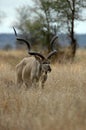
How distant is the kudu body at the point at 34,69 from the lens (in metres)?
14.6

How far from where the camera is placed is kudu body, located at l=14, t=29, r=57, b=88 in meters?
14.6

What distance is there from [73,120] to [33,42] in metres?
29.1

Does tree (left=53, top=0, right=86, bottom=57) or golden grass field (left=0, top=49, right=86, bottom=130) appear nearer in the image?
golden grass field (left=0, top=49, right=86, bottom=130)

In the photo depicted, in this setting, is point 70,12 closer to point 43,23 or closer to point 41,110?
point 43,23

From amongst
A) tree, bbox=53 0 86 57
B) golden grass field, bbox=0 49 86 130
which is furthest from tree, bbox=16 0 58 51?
golden grass field, bbox=0 49 86 130

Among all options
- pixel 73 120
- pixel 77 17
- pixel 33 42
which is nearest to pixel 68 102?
pixel 73 120

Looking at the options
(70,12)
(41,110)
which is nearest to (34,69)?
(41,110)

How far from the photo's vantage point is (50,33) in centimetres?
3541

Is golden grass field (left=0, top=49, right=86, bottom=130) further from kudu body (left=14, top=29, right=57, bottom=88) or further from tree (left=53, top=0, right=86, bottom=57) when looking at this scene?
tree (left=53, top=0, right=86, bottom=57)

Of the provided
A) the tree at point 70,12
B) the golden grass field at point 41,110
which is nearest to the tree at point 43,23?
the tree at point 70,12

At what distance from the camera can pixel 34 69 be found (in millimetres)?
15250

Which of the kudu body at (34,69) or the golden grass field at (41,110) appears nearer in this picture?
the golden grass field at (41,110)

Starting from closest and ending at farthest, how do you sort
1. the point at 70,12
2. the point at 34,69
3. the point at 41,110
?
the point at 41,110
the point at 34,69
the point at 70,12

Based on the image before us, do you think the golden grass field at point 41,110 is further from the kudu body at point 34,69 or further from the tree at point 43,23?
the tree at point 43,23
